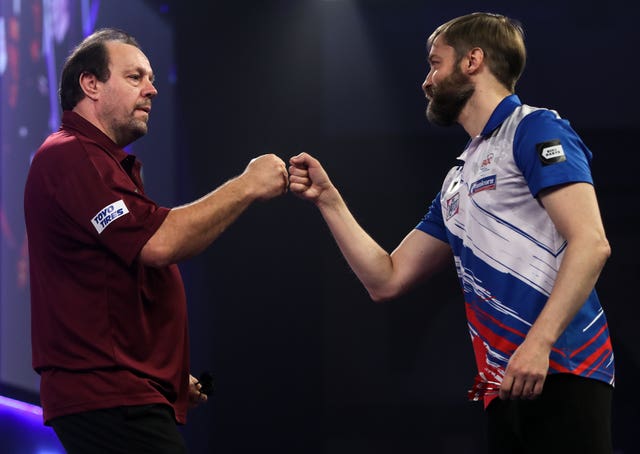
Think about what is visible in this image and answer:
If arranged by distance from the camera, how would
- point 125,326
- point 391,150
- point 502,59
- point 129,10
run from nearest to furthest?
1. point 125,326
2. point 502,59
3. point 391,150
4. point 129,10

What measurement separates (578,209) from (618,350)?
1864 millimetres


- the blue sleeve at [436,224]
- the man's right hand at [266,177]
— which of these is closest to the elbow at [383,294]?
the blue sleeve at [436,224]

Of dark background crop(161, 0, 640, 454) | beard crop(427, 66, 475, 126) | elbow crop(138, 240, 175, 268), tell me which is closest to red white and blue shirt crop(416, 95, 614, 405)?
beard crop(427, 66, 475, 126)

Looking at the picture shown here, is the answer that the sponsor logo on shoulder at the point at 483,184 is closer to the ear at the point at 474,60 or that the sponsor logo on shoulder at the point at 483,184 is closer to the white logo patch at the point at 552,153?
the white logo patch at the point at 552,153

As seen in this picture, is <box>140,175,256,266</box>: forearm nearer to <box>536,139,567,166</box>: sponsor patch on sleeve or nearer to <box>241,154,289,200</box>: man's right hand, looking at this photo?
<box>241,154,289,200</box>: man's right hand

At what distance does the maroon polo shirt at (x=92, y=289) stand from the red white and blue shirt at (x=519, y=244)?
660 millimetres

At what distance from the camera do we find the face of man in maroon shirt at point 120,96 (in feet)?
6.27

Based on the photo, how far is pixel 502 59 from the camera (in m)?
1.94

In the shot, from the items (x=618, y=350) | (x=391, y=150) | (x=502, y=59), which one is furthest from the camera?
(x=391, y=150)

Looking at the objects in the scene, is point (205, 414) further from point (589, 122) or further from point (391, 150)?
point (589, 122)

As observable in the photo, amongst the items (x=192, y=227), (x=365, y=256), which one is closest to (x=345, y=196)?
(x=365, y=256)

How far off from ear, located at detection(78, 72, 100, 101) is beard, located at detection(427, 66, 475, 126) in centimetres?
81

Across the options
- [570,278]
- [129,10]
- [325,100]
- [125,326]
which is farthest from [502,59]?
[129,10]

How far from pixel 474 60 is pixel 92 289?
1025mm
